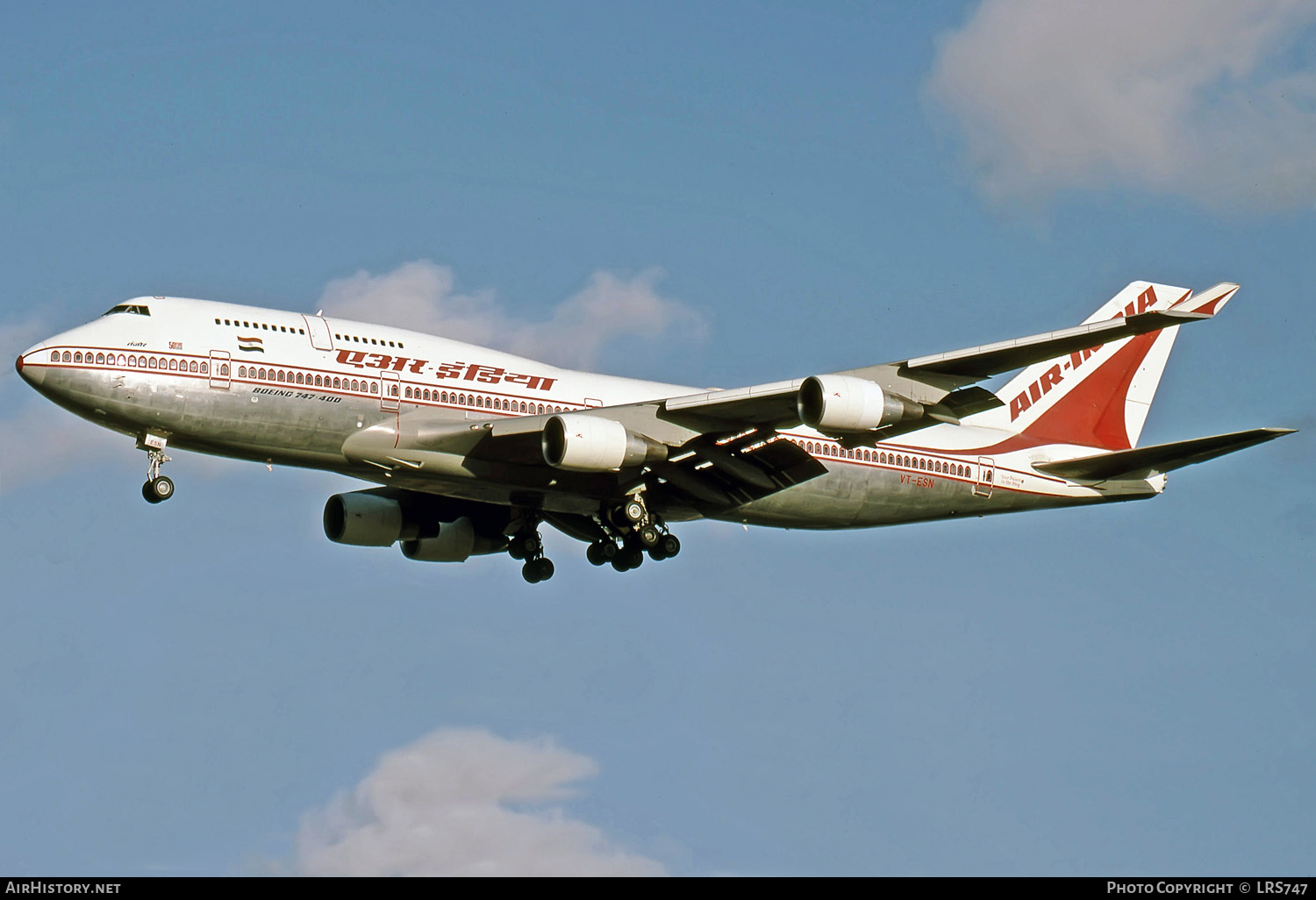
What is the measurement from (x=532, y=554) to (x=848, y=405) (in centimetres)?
1298

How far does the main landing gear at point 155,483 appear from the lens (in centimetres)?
3720

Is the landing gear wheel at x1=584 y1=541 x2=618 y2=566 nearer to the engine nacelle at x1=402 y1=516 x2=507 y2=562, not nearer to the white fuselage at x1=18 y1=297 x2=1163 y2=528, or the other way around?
the white fuselage at x1=18 y1=297 x2=1163 y2=528

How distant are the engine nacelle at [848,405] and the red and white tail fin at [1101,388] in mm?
11989

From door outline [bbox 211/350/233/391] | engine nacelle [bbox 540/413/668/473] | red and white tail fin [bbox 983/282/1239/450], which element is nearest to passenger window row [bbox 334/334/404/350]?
door outline [bbox 211/350/233/391]

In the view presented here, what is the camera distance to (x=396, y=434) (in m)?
38.1

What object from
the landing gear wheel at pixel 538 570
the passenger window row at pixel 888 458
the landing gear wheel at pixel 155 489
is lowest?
the landing gear wheel at pixel 155 489

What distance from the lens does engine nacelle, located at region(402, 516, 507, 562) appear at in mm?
45594

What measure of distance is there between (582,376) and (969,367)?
10.9 meters

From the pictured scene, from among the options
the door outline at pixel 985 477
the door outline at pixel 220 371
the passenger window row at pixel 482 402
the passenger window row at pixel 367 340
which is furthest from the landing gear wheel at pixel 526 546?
the door outline at pixel 985 477

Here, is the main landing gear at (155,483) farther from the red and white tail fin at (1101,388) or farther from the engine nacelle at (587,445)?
the red and white tail fin at (1101,388)

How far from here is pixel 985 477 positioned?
4606 cm

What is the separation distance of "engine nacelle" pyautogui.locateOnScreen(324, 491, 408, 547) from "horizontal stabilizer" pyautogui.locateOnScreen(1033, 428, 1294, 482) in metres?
19.1

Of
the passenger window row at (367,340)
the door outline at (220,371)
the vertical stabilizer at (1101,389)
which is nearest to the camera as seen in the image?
the door outline at (220,371)
